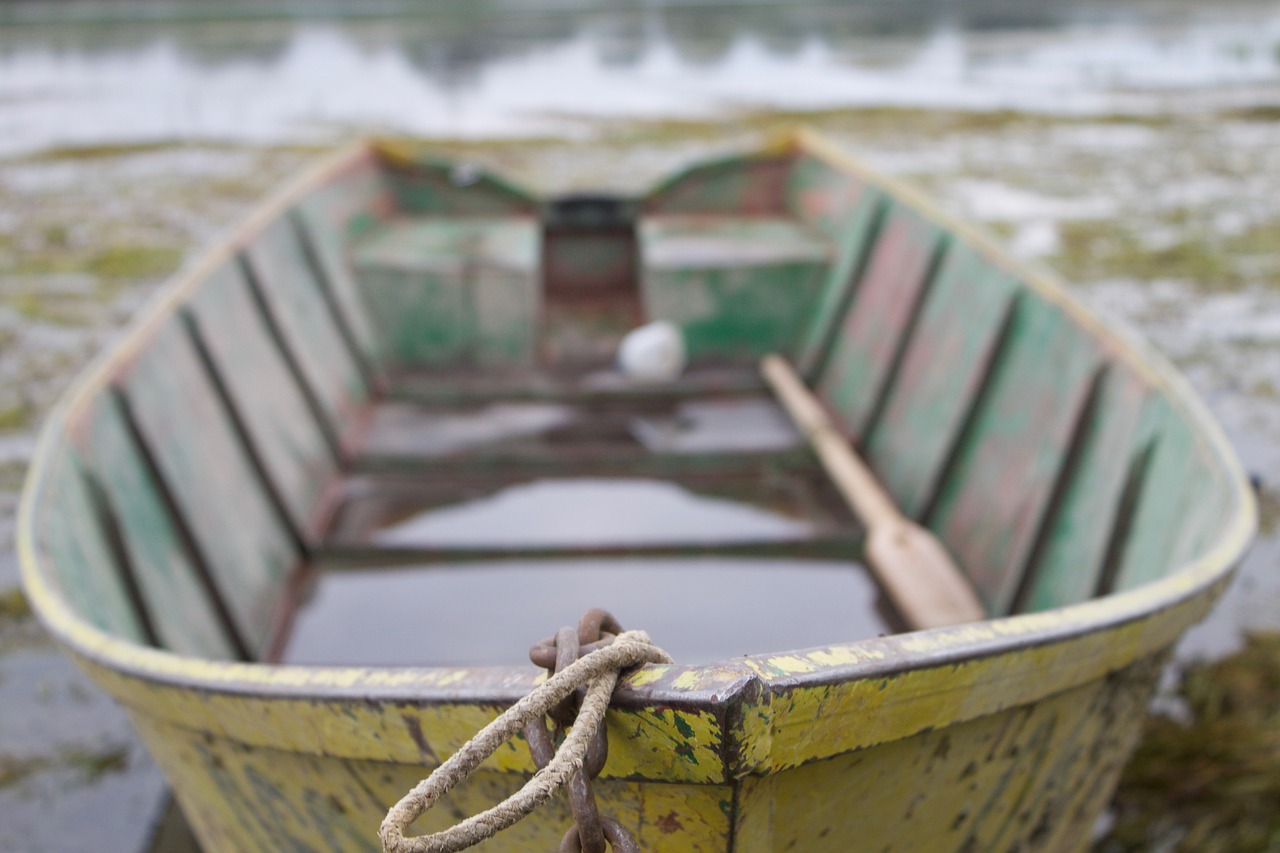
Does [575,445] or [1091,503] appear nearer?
[1091,503]

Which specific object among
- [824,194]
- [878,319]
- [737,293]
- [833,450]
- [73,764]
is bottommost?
[73,764]

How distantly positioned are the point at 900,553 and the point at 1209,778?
988 millimetres

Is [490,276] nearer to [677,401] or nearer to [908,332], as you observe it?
[677,401]

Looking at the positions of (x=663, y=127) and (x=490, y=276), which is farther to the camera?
(x=663, y=127)

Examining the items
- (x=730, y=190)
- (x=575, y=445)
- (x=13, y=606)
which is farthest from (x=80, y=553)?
(x=730, y=190)

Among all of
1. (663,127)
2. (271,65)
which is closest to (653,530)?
(663,127)

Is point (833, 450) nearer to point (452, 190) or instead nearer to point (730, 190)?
point (730, 190)

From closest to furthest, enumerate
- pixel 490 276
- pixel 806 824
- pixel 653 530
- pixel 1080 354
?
pixel 806 824, pixel 1080 354, pixel 653 530, pixel 490 276

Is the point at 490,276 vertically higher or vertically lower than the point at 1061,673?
lower

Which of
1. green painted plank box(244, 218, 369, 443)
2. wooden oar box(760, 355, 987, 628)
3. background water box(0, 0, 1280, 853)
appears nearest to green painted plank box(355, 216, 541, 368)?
green painted plank box(244, 218, 369, 443)

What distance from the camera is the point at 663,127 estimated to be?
1415 cm

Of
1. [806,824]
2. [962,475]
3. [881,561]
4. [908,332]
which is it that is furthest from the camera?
[908,332]

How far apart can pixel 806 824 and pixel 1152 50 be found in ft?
77.9

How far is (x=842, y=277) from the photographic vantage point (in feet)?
14.8
